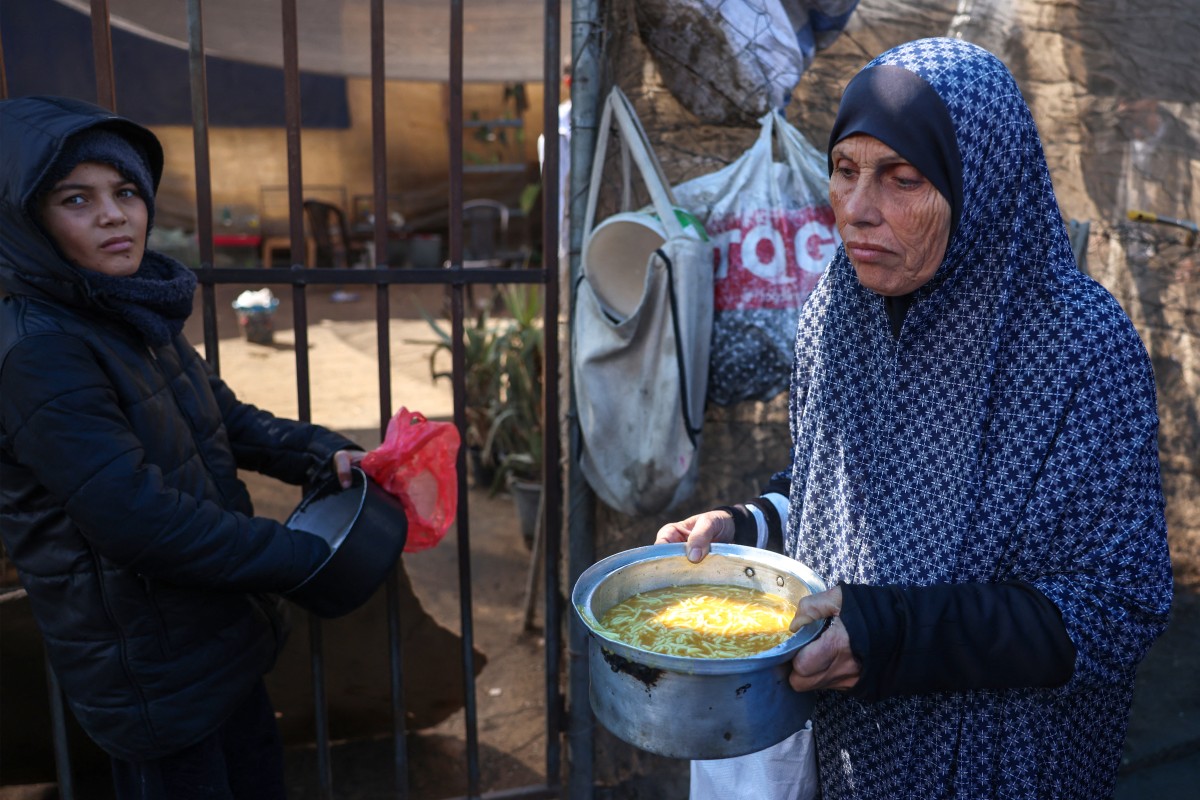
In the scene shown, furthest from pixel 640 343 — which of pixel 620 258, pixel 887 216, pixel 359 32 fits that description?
pixel 359 32

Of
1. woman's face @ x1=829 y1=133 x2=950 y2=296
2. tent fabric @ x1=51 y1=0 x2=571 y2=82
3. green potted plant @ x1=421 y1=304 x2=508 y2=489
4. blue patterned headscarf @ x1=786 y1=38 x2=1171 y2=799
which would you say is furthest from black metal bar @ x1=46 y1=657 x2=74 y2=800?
green potted plant @ x1=421 y1=304 x2=508 y2=489

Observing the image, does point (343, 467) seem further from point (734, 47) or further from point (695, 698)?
point (734, 47)

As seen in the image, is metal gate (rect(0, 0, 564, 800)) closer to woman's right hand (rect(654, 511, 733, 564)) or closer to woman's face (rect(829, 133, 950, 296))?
woman's right hand (rect(654, 511, 733, 564))

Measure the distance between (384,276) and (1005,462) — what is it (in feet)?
5.29

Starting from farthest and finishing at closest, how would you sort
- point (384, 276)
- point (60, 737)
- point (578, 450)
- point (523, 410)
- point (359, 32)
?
1. point (523, 410)
2. point (359, 32)
3. point (578, 450)
4. point (384, 276)
5. point (60, 737)

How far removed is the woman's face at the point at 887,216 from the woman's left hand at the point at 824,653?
0.44 metres

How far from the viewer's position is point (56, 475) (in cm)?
160

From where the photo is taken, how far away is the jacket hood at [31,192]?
162 cm

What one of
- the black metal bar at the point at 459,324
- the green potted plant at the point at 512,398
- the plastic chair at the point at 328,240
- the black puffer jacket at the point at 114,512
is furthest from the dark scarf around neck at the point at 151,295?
the plastic chair at the point at 328,240

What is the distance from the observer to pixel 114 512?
161cm

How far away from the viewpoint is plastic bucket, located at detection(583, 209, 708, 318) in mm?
2352

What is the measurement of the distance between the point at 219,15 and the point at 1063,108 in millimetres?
3400

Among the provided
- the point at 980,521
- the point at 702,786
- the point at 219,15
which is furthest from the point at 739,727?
the point at 219,15

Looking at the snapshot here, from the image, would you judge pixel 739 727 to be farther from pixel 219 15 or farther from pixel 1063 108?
pixel 219 15
